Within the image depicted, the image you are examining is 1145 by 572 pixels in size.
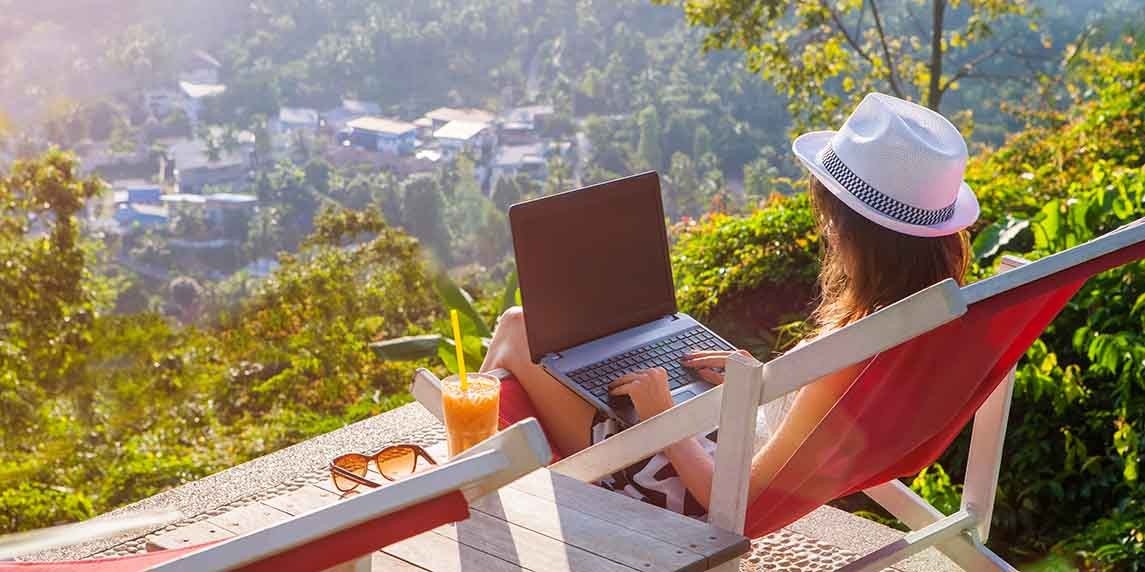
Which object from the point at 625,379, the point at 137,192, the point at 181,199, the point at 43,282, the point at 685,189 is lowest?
the point at 685,189

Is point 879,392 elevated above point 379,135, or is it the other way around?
point 879,392

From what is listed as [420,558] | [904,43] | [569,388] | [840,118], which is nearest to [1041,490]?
[569,388]

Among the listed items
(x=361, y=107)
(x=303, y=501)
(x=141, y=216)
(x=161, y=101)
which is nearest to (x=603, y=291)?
(x=303, y=501)

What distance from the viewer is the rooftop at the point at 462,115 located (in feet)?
40.2

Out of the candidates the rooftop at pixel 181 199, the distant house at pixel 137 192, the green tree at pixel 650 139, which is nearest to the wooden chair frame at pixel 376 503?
the distant house at pixel 137 192

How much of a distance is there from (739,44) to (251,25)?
5.83 metres

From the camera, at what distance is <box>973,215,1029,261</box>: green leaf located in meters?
4.32

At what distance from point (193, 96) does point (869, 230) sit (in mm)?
9456

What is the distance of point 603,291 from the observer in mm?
2957

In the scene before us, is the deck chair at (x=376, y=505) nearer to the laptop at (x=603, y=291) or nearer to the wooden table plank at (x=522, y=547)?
the wooden table plank at (x=522, y=547)

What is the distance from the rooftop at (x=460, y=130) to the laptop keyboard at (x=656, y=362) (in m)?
8.96

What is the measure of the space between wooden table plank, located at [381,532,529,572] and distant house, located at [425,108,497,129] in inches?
407

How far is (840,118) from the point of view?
8.05 metres

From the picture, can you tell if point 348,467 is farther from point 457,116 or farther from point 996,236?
point 457,116
